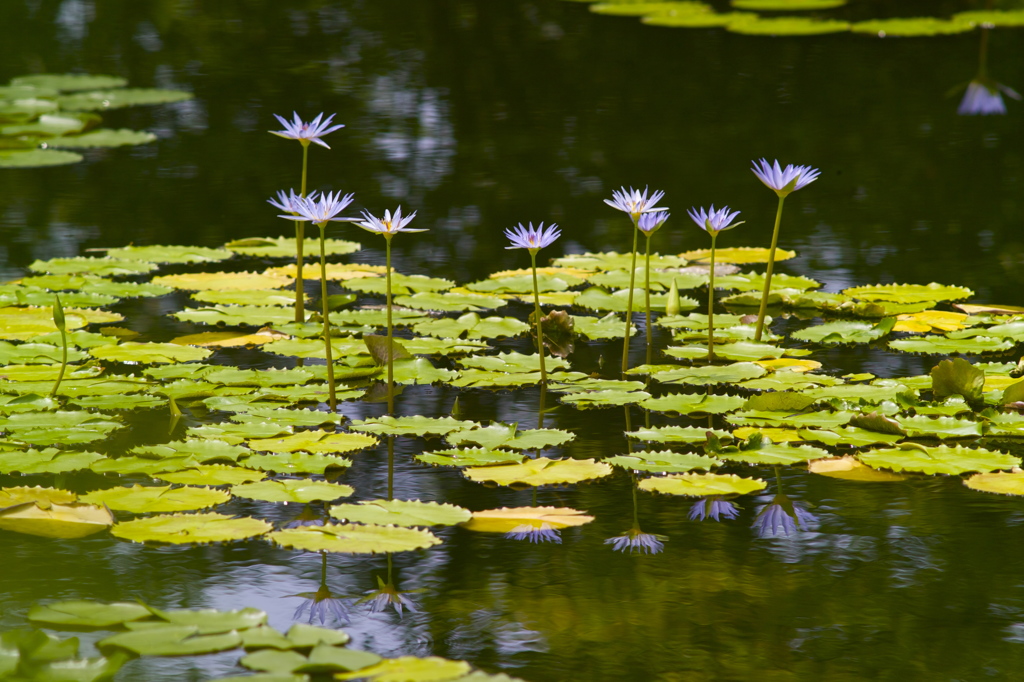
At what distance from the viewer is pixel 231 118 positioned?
222 inches

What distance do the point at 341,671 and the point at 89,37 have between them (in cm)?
740

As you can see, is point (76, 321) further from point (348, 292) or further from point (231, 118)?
point (231, 118)

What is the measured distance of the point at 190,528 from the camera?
175 centimetres

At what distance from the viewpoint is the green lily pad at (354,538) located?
1.67 metres

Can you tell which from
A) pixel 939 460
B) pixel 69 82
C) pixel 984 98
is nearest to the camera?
pixel 939 460

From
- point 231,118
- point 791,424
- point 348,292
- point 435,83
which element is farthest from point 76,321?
point 435,83

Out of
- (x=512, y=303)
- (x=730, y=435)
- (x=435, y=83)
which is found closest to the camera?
(x=730, y=435)

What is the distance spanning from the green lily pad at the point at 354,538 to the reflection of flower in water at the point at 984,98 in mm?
4591

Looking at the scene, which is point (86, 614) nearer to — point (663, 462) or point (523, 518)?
point (523, 518)

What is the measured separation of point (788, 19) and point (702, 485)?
6581mm

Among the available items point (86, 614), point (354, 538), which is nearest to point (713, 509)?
point (354, 538)

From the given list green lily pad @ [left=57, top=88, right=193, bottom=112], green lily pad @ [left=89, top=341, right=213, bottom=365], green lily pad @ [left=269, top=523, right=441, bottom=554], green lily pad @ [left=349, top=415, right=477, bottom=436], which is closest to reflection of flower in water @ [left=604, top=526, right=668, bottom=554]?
green lily pad @ [left=269, top=523, right=441, bottom=554]

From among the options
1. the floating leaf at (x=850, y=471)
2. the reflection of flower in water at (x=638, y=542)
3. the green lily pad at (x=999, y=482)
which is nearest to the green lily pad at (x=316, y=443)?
the reflection of flower in water at (x=638, y=542)

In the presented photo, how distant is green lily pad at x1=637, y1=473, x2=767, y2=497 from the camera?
192 cm
